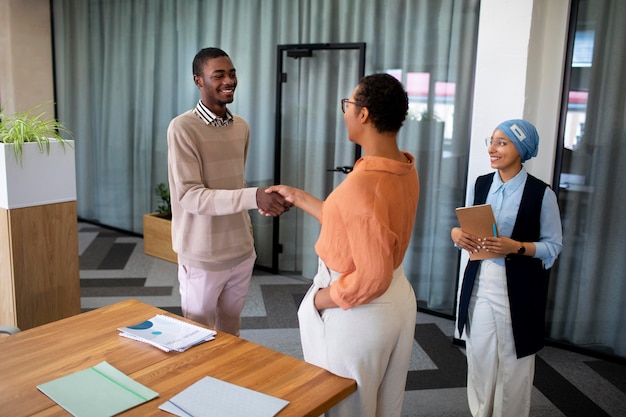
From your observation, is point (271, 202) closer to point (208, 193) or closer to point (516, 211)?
point (208, 193)

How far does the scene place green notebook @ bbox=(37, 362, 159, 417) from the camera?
147 cm

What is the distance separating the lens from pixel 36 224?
3.11 m

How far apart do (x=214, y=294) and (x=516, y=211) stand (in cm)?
138

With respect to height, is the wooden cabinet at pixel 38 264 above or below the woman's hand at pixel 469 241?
below

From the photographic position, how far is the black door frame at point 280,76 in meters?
4.49

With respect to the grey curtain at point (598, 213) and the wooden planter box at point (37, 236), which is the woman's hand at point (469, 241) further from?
the wooden planter box at point (37, 236)

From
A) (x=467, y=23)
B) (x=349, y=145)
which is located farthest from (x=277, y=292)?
(x=467, y=23)

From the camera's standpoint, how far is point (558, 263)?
377 cm

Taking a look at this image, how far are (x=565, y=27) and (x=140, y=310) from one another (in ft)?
9.54

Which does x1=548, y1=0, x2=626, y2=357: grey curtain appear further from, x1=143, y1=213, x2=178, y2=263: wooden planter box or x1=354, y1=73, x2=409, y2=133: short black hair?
x1=143, y1=213, x2=178, y2=263: wooden planter box

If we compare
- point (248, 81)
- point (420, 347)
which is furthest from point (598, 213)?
point (248, 81)

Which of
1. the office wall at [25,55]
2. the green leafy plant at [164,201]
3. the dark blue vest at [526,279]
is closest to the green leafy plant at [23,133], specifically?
the dark blue vest at [526,279]

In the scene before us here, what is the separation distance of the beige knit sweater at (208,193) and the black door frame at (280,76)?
2.03 m

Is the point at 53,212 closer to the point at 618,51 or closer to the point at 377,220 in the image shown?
the point at 377,220
